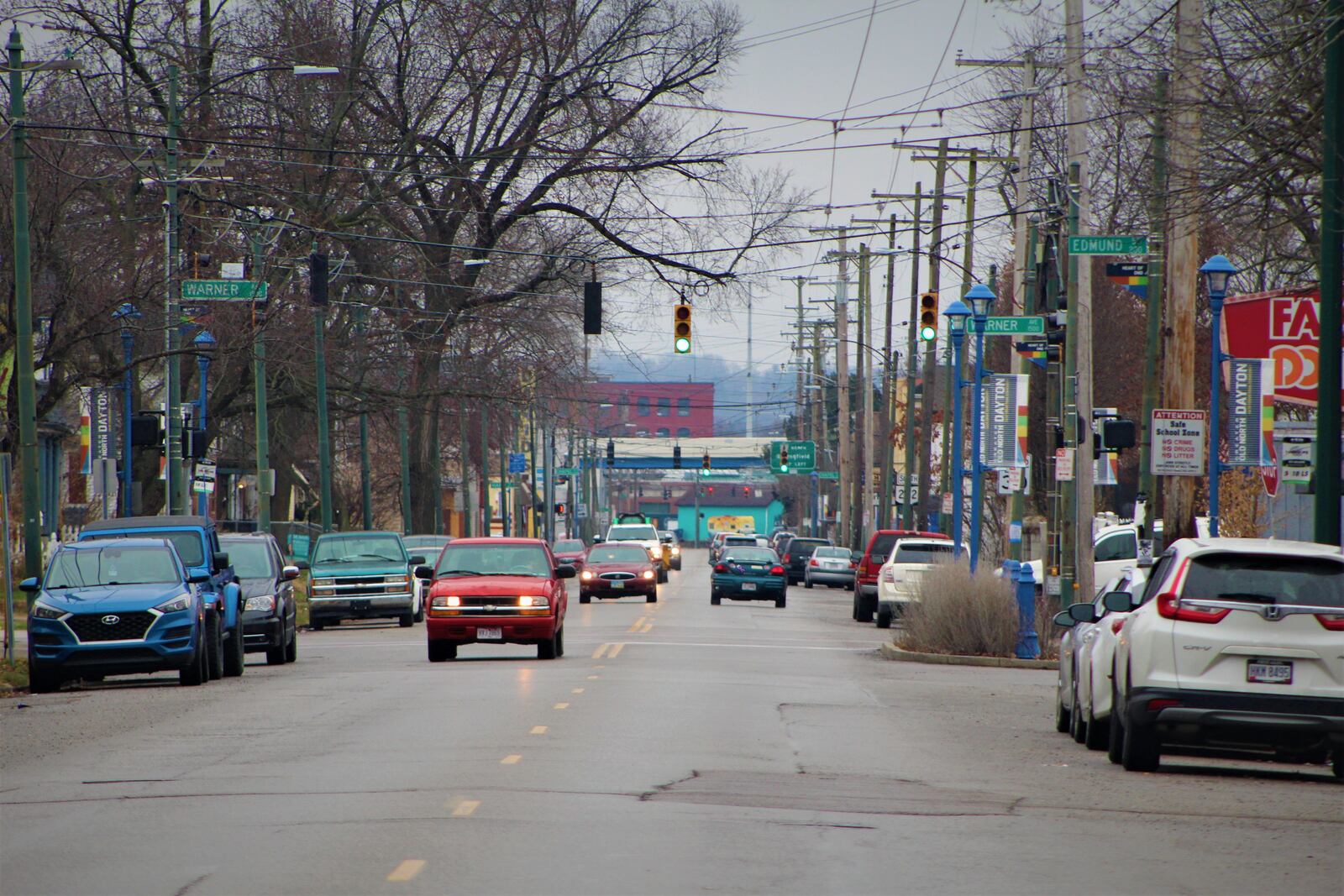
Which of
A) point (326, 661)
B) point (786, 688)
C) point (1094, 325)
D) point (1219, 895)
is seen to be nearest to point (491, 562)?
point (326, 661)

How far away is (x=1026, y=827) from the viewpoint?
35.9 feet

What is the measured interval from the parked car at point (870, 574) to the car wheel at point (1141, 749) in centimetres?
2648

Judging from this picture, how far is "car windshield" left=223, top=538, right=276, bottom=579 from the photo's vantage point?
92.1 ft

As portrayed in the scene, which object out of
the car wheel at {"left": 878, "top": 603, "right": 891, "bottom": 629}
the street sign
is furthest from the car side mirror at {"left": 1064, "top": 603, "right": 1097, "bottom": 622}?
the street sign

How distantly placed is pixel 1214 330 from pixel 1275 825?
1780 centimetres

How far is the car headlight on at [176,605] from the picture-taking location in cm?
2192

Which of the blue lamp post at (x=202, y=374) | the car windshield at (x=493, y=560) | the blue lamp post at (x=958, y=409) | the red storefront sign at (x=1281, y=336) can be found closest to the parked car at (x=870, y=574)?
the blue lamp post at (x=958, y=409)

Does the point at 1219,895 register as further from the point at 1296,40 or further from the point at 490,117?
the point at 490,117

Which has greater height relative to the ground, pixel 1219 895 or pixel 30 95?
pixel 30 95

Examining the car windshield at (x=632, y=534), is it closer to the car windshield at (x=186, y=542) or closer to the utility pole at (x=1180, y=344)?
the utility pole at (x=1180, y=344)

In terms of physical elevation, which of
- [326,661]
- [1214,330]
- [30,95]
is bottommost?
[326,661]

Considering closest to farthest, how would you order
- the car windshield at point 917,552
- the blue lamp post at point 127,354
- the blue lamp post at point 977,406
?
the blue lamp post at point 977,406, the blue lamp post at point 127,354, the car windshield at point 917,552

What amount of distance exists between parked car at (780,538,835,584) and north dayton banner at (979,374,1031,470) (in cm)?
3214

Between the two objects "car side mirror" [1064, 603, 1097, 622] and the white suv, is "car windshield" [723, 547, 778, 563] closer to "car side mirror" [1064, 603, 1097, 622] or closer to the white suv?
"car side mirror" [1064, 603, 1097, 622]
